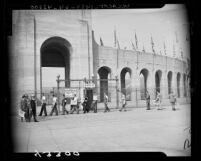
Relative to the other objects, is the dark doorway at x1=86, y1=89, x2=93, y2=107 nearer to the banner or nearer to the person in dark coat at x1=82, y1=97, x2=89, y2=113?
the person in dark coat at x1=82, y1=97, x2=89, y2=113

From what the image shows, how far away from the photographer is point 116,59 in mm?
18938

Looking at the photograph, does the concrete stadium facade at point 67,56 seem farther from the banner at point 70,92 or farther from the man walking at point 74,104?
the man walking at point 74,104

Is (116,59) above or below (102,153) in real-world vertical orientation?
above

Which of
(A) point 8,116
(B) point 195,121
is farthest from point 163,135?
(A) point 8,116

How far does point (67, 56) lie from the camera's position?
50.8 ft

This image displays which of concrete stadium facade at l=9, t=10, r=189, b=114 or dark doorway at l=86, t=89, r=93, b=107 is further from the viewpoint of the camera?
dark doorway at l=86, t=89, r=93, b=107

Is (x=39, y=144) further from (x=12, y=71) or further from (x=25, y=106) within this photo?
(x=25, y=106)

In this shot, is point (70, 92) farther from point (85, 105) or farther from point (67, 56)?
point (67, 56)

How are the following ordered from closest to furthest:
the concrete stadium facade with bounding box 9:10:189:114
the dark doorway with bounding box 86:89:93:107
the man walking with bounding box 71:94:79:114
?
the concrete stadium facade with bounding box 9:10:189:114, the man walking with bounding box 71:94:79:114, the dark doorway with bounding box 86:89:93:107

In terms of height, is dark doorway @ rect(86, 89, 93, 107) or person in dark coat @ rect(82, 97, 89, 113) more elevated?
dark doorway @ rect(86, 89, 93, 107)

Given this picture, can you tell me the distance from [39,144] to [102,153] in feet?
4.66

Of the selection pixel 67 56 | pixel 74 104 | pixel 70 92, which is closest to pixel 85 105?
pixel 74 104

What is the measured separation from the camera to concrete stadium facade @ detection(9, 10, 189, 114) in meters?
4.48

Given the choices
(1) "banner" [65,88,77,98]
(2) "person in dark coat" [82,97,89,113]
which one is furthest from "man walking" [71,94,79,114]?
(2) "person in dark coat" [82,97,89,113]
